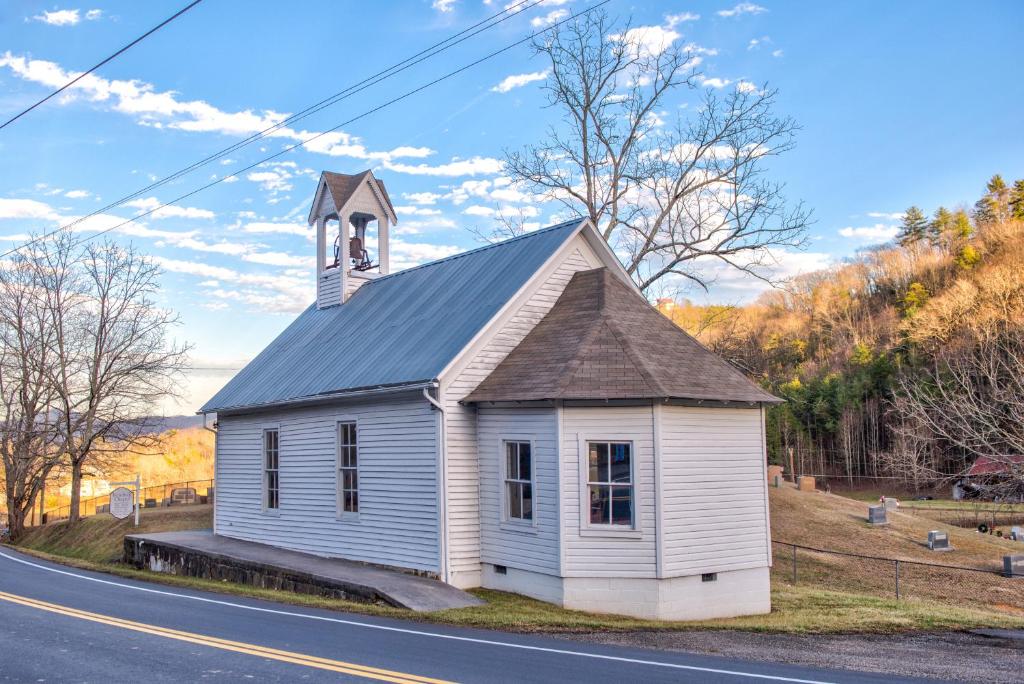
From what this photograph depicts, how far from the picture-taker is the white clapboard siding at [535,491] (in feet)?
46.5

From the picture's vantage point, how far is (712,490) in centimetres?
1443

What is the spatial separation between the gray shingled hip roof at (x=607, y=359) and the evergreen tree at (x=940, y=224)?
77398mm

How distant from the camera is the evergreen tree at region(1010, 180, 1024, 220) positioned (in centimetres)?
7200

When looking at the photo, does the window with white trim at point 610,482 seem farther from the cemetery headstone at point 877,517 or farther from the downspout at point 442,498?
the cemetery headstone at point 877,517

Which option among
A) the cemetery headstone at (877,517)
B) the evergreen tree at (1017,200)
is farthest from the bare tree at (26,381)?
the evergreen tree at (1017,200)

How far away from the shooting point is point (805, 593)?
56.9 feet

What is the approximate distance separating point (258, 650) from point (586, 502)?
6159 mm

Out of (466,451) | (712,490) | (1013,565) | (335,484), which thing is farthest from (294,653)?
(1013,565)

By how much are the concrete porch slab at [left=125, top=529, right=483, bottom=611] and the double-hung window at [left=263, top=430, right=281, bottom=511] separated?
1057mm

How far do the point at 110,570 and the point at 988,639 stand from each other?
1795 cm

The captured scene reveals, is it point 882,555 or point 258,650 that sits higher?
point 258,650

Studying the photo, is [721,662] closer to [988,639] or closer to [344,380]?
[988,639]

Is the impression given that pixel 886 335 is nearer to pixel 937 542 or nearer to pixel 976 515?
pixel 976 515

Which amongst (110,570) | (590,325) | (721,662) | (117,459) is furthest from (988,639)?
(117,459)
